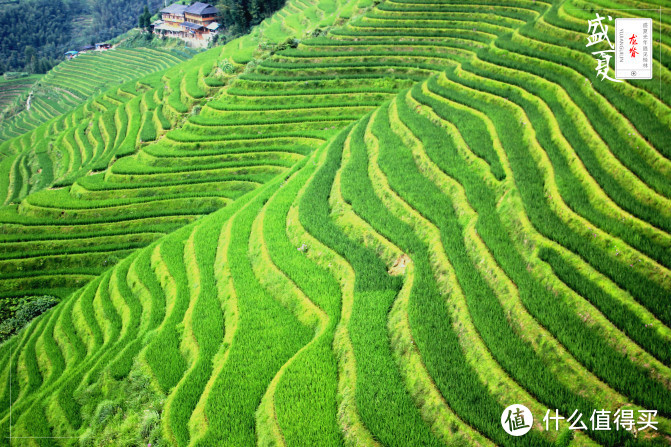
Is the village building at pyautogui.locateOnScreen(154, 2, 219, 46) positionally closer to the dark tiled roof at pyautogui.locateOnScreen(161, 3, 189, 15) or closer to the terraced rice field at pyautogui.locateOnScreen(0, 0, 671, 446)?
the dark tiled roof at pyautogui.locateOnScreen(161, 3, 189, 15)

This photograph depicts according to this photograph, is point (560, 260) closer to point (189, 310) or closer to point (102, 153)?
point (189, 310)

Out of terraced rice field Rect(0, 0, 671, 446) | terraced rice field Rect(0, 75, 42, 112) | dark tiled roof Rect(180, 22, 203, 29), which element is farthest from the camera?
dark tiled roof Rect(180, 22, 203, 29)

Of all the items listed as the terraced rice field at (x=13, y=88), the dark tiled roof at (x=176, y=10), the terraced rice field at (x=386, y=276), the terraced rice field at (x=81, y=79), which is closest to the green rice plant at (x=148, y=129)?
the terraced rice field at (x=386, y=276)

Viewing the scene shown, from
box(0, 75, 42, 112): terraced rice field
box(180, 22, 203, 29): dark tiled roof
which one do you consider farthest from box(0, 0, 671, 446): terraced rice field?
box(0, 75, 42, 112): terraced rice field

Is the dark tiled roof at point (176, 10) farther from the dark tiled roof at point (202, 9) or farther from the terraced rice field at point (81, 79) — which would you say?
the terraced rice field at point (81, 79)

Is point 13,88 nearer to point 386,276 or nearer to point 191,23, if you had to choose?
point 191,23

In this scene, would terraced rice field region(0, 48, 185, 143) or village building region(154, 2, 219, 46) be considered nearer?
terraced rice field region(0, 48, 185, 143)
